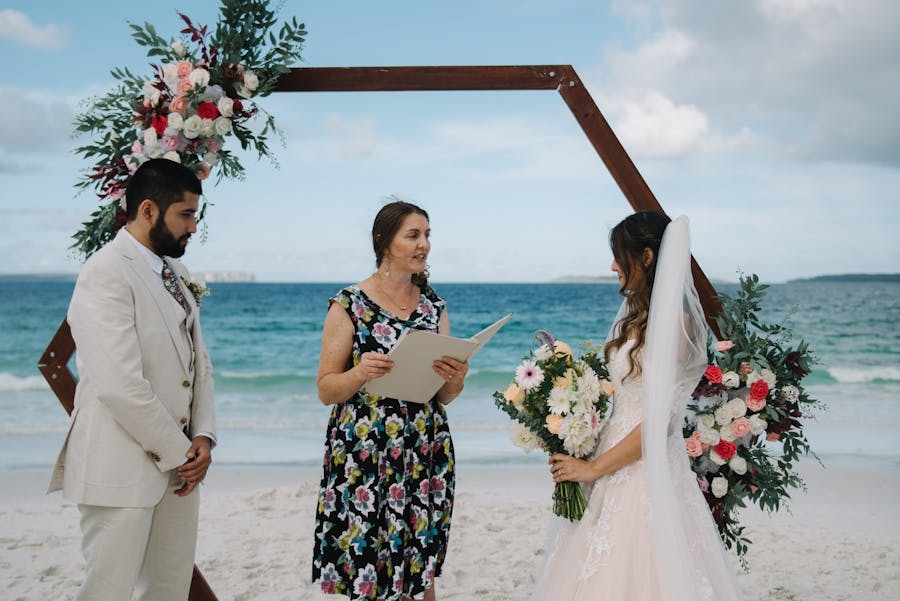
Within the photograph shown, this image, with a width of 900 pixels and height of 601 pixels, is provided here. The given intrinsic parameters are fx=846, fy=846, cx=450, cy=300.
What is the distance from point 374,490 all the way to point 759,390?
1633 mm

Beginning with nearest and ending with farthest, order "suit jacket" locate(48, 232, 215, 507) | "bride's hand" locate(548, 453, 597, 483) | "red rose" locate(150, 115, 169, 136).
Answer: "suit jacket" locate(48, 232, 215, 507), "bride's hand" locate(548, 453, 597, 483), "red rose" locate(150, 115, 169, 136)

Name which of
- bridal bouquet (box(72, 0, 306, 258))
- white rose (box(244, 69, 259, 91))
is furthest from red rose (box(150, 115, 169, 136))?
white rose (box(244, 69, 259, 91))

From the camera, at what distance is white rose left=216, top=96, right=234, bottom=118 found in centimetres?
367

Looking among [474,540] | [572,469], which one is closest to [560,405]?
[572,469]

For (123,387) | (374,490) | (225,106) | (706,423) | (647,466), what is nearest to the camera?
(123,387)

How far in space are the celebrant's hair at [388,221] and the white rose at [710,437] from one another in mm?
1474

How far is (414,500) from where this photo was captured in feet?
11.6

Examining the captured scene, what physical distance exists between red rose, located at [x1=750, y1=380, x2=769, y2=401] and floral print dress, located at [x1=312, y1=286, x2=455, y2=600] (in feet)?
4.39

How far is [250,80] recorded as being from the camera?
12.1ft

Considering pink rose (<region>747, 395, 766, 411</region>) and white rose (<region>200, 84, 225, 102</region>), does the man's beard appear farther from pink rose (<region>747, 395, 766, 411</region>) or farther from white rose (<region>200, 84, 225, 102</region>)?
pink rose (<region>747, 395, 766, 411</region>)

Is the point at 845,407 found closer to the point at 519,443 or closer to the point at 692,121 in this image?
the point at 692,121

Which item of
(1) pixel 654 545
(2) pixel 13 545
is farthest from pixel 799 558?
(2) pixel 13 545

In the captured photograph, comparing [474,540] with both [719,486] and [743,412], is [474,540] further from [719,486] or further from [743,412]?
[743,412]

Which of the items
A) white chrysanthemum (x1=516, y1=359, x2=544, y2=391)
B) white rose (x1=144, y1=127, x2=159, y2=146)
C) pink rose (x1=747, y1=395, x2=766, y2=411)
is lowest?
pink rose (x1=747, y1=395, x2=766, y2=411)
